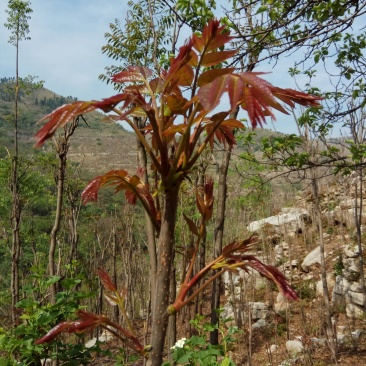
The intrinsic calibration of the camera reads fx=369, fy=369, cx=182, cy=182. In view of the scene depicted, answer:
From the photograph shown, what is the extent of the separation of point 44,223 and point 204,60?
113ft

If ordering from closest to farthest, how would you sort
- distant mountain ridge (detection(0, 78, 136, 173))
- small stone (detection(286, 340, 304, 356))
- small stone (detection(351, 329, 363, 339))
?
1. small stone (detection(286, 340, 304, 356))
2. small stone (detection(351, 329, 363, 339))
3. distant mountain ridge (detection(0, 78, 136, 173))

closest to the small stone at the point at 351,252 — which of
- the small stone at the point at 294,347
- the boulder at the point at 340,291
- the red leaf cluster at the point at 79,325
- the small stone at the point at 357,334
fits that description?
the boulder at the point at 340,291

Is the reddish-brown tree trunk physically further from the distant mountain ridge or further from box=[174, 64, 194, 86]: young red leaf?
the distant mountain ridge

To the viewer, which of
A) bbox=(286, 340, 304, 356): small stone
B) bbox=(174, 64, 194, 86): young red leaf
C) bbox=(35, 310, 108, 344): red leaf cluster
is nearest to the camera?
bbox=(35, 310, 108, 344): red leaf cluster

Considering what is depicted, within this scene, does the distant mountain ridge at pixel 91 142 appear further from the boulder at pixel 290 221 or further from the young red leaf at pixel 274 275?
the young red leaf at pixel 274 275

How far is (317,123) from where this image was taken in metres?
4.20

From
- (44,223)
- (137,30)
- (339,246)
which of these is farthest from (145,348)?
(44,223)

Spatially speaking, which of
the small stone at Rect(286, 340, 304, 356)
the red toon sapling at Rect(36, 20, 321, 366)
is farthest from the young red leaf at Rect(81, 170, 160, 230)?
the small stone at Rect(286, 340, 304, 356)

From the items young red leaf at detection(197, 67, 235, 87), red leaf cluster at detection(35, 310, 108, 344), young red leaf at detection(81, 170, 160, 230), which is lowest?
red leaf cluster at detection(35, 310, 108, 344)

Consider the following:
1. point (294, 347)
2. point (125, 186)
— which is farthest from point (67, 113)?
point (294, 347)

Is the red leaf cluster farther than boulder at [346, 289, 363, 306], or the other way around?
boulder at [346, 289, 363, 306]

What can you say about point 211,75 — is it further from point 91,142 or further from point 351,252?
point 91,142

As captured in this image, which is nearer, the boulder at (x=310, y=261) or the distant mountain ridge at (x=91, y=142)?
the boulder at (x=310, y=261)

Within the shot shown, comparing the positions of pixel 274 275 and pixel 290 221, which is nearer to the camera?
pixel 274 275
